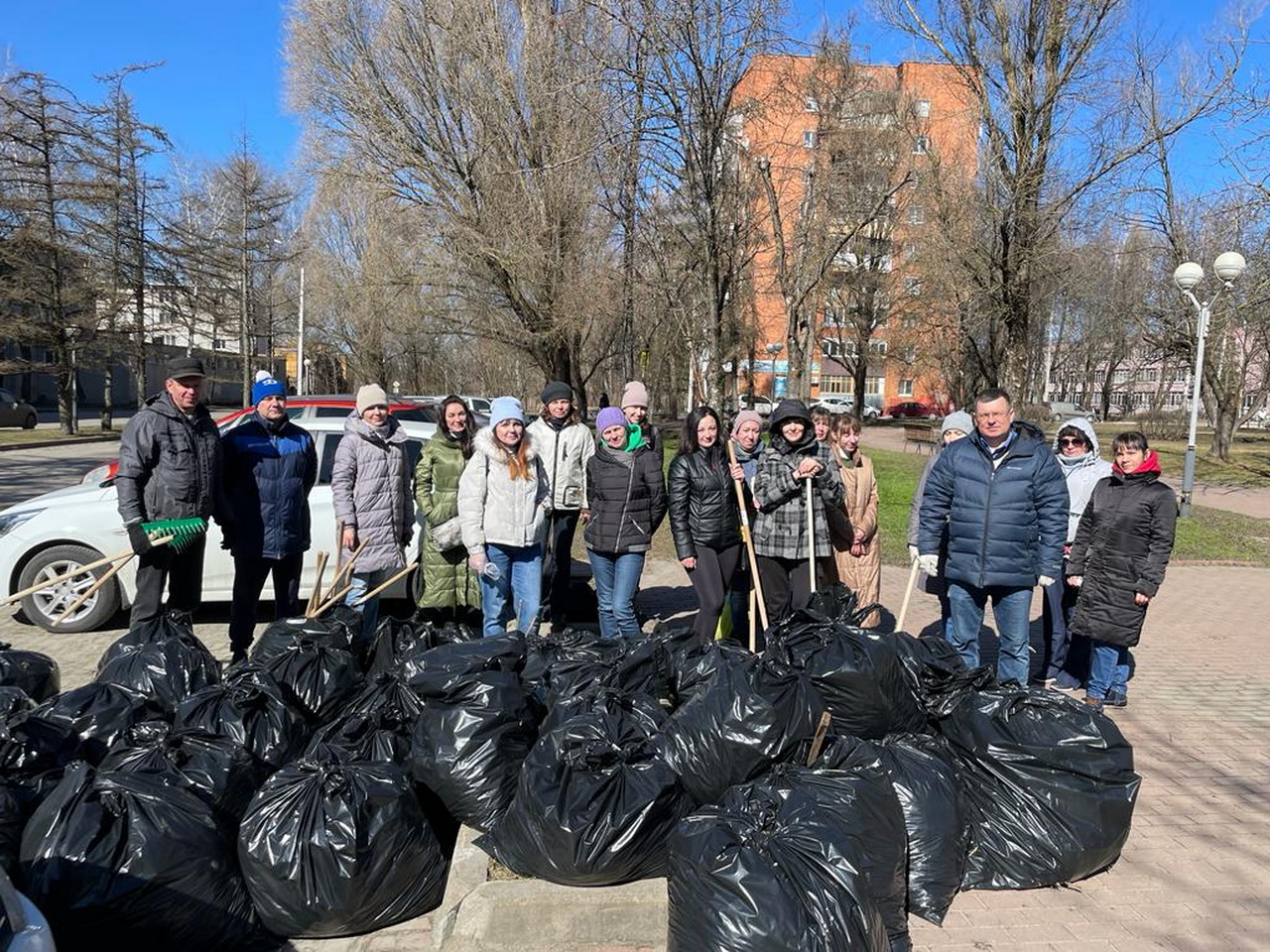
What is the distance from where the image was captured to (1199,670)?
628cm

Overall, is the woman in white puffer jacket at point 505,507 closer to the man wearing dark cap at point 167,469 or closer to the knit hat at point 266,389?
the knit hat at point 266,389

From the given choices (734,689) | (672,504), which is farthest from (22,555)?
(734,689)

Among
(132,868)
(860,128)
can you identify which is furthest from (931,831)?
(860,128)

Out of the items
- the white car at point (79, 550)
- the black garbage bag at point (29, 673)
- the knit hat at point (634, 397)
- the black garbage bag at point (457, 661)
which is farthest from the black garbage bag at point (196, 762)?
the knit hat at point (634, 397)

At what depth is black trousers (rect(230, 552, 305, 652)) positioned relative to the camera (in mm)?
5312

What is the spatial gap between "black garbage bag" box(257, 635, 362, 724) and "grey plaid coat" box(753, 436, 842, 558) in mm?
2467

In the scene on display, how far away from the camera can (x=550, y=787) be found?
3.08m

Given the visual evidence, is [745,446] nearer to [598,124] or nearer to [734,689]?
[734,689]

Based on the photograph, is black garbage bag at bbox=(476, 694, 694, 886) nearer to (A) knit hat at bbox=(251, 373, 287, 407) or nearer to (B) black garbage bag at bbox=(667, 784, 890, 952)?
(B) black garbage bag at bbox=(667, 784, 890, 952)

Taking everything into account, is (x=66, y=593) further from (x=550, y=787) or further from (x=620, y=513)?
(x=550, y=787)

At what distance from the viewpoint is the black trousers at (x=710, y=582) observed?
5426 millimetres

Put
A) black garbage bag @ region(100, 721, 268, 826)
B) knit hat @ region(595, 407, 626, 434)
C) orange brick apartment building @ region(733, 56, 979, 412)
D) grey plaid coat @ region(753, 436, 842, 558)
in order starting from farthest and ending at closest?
orange brick apartment building @ region(733, 56, 979, 412) → knit hat @ region(595, 407, 626, 434) → grey plaid coat @ region(753, 436, 842, 558) → black garbage bag @ region(100, 721, 268, 826)

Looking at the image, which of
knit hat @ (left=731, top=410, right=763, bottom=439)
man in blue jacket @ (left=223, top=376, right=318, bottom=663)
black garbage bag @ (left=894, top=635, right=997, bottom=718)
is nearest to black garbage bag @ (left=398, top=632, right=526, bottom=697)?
man in blue jacket @ (left=223, top=376, right=318, bottom=663)

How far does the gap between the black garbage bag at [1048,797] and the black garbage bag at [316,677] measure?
284 cm
